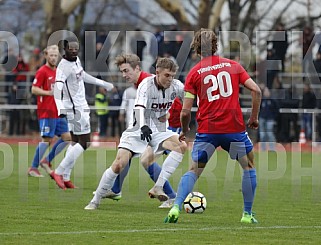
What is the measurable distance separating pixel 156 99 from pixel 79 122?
3.46 m

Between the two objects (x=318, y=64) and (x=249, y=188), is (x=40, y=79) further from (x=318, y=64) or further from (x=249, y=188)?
(x=318, y=64)

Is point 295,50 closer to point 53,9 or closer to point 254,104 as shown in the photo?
point 53,9

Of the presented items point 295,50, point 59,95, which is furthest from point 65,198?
point 295,50

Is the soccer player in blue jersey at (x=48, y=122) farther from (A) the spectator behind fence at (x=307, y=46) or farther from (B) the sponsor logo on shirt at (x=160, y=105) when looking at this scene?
(A) the spectator behind fence at (x=307, y=46)

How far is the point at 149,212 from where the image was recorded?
12258 millimetres

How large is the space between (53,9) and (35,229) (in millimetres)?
22630

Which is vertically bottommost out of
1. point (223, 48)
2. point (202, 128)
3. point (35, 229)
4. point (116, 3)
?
point (35, 229)

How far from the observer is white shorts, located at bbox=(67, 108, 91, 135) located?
15812mm

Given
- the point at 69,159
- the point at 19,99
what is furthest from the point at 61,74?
the point at 19,99

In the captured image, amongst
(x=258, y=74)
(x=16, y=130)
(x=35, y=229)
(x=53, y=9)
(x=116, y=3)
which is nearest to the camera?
(x=35, y=229)

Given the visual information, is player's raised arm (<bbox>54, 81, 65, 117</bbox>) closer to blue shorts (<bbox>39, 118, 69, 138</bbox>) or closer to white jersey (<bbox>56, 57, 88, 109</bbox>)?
white jersey (<bbox>56, 57, 88, 109</bbox>)

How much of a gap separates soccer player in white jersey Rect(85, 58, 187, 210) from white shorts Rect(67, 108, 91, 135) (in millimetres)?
2784

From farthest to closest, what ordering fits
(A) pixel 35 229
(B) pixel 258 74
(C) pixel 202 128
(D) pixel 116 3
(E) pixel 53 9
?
(D) pixel 116 3, (E) pixel 53 9, (B) pixel 258 74, (C) pixel 202 128, (A) pixel 35 229

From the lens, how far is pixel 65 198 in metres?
13.9
